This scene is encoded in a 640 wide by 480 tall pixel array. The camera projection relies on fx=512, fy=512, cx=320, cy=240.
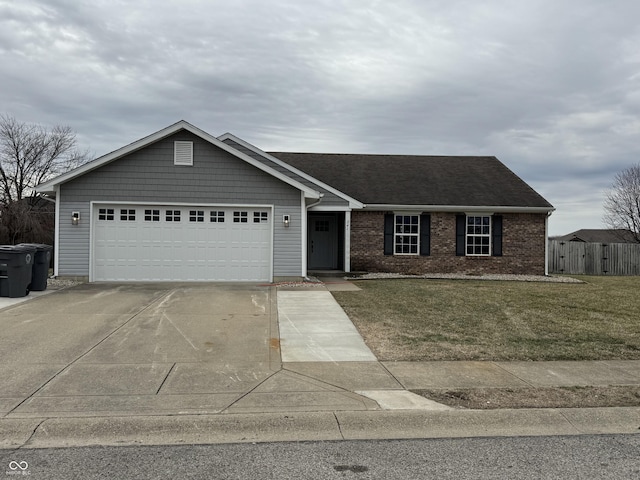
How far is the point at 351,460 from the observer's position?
425 centimetres

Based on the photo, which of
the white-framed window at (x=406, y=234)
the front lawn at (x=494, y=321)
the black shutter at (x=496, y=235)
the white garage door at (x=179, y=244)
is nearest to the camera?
the front lawn at (x=494, y=321)

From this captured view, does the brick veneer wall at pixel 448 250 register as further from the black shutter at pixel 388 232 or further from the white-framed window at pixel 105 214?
the white-framed window at pixel 105 214

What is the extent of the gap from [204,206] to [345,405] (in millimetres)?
10652

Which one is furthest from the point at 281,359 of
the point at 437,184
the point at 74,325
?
the point at 437,184

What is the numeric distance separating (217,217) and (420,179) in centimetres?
983

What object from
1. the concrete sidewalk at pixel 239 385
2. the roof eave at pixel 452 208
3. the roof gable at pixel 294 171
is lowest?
the concrete sidewalk at pixel 239 385

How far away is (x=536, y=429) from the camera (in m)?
4.96

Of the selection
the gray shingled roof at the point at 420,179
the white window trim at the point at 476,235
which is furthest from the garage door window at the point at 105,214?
the white window trim at the point at 476,235

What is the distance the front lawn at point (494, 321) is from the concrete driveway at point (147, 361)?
1.92m

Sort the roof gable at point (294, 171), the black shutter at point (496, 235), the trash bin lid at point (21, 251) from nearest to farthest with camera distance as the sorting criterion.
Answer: the trash bin lid at point (21, 251)
the roof gable at point (294, 171)
the black shutter at point (496, 235)

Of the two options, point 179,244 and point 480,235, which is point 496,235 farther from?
point 179,244

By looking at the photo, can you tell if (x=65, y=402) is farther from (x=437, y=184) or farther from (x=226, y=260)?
(x=437, y=184)

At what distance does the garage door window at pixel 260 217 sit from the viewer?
1548 cm

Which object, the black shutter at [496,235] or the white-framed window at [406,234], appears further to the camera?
the black shutter at [496,235]
